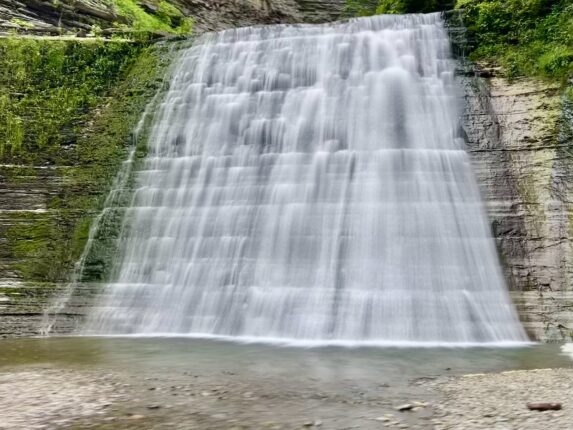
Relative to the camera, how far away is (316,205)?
10.3m

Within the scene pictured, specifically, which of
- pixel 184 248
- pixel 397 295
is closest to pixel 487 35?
pixel 397 295

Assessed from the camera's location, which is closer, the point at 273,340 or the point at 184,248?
the point at 273,340

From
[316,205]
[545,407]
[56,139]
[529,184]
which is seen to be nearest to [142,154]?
[56,139]

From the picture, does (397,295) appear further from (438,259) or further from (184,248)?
(184,248)

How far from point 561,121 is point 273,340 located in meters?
6.63

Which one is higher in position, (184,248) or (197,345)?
(184,248)

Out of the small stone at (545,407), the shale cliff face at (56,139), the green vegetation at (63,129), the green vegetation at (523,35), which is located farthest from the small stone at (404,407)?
the green vegetation at (523,35)

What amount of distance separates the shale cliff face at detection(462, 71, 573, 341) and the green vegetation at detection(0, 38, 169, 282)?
26.0 ft

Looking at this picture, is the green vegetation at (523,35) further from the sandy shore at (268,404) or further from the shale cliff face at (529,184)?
the sandy shore at (268,404)

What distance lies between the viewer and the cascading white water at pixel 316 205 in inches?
345

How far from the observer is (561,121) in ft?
32.3

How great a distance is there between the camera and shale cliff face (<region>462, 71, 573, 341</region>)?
836cm

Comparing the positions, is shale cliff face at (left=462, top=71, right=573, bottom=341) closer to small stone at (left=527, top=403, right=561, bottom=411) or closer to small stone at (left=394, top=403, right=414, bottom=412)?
small stone at (left=527, top=403, right=561, bottom=411)

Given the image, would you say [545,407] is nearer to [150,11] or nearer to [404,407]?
[404,407]
